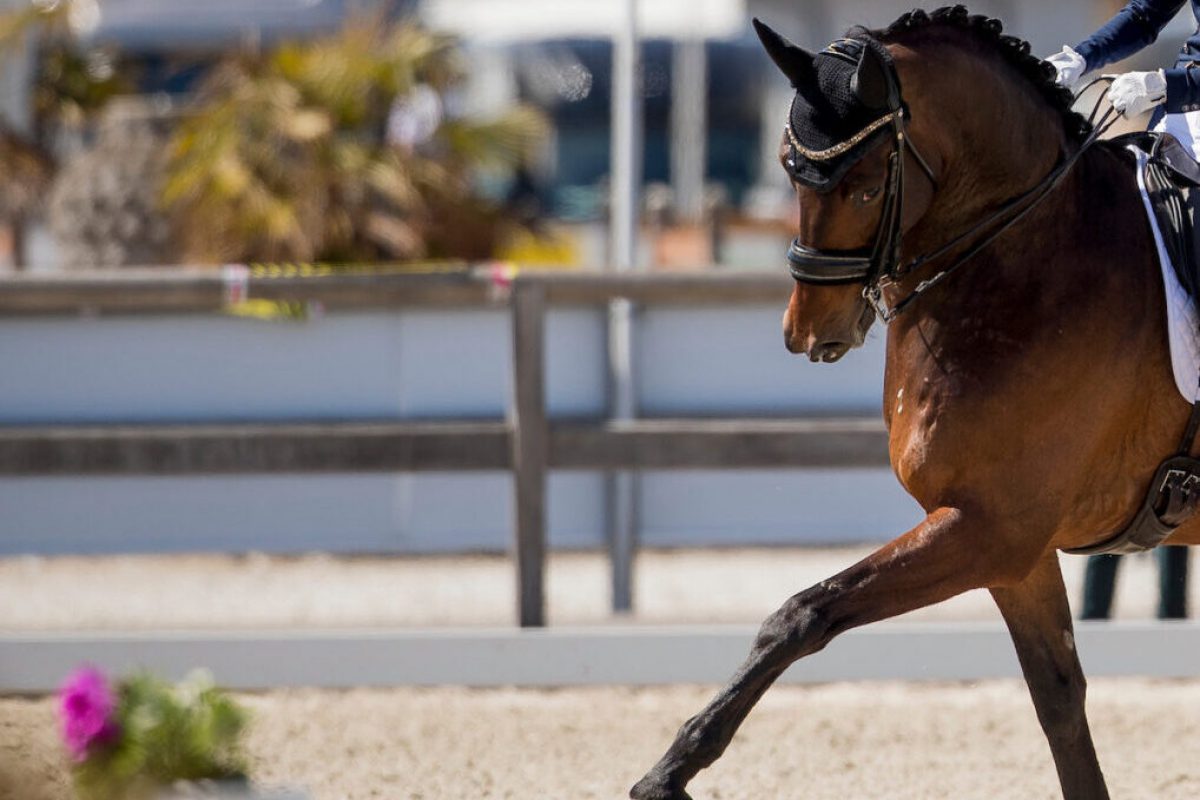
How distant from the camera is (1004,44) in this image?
423cm

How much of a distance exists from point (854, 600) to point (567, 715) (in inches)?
106

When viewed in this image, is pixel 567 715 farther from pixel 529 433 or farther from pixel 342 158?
pixel 342 158

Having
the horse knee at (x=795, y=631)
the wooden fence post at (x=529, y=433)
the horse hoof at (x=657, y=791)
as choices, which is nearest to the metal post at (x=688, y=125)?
the wooden fence post at (x=529, y=433)

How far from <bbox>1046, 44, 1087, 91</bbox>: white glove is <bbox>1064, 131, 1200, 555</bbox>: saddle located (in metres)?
0.30

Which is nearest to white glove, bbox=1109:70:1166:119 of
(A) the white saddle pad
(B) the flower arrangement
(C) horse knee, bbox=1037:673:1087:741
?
(A) the white saddle pad

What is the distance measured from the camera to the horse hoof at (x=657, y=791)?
3711mm

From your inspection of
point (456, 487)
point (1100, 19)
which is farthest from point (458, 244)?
point (1100, 19)

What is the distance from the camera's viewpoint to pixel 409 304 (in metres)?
7.35

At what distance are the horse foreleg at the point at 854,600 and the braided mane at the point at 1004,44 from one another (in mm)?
1053

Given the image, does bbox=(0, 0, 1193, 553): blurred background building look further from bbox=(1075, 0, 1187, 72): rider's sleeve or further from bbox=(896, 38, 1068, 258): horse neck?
bbox=(896, 38, 1068, 258): horse neck

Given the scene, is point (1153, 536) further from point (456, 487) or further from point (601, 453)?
point (456, 487)

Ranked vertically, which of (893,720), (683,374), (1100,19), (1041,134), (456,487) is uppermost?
(1100,19)

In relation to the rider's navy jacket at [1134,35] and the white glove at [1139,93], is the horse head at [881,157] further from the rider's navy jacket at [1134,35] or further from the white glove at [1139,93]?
the rider's navy jacket at [1134,35]

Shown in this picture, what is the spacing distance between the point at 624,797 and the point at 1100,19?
48.0ft
